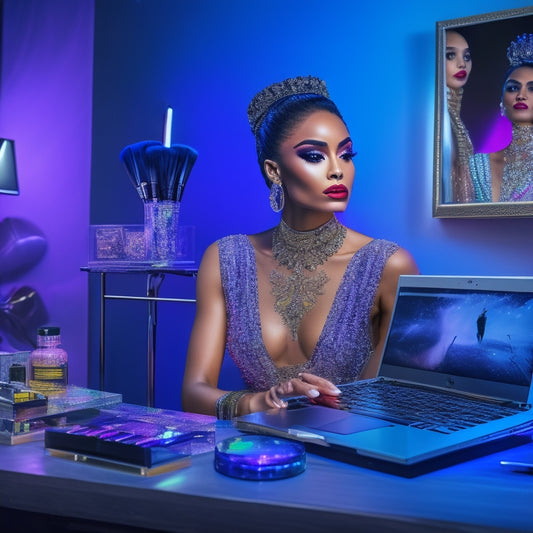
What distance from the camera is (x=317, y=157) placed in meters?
1.74

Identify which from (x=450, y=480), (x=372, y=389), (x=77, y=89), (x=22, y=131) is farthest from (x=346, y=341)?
(x=22, y=131)

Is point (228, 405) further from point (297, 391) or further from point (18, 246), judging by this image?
point (18, 246)

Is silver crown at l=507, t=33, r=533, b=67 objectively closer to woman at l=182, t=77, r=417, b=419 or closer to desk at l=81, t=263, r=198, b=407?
woman at l=182, t=77, r=417, b=419

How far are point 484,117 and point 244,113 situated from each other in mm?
791

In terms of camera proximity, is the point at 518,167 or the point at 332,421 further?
the point at 518,167

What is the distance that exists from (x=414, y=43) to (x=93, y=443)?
1586 millimetres

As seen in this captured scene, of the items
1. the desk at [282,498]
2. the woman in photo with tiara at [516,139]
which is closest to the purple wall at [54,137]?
the woman in photo with tiara at [516,139]

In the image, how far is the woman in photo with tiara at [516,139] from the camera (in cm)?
178

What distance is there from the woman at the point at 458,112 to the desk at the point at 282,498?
1198mm

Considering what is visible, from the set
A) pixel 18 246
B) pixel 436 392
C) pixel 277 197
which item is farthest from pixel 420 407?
pixel 18 246

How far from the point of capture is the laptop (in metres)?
0.77

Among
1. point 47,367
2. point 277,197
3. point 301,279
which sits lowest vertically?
point 47,367

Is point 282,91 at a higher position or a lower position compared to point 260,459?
higher

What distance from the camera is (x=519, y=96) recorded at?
70.4 inches
